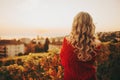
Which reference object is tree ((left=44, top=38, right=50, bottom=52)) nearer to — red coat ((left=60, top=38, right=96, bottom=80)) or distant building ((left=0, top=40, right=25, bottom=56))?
distant building ((left=0, top=40, right=25, bottom=56))

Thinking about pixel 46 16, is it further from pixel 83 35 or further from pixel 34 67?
pixel 83 35

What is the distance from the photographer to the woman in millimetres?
2943

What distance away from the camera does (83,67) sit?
2.98 metres

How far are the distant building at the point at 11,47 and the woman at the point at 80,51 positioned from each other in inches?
39.2

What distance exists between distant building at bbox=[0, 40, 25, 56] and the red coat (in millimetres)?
996

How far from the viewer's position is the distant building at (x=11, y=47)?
3662 millimetres

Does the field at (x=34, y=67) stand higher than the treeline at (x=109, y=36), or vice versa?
the treeline at (x=109, y=36)

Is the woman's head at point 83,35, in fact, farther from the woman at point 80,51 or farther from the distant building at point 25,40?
the distant building at point 25,40

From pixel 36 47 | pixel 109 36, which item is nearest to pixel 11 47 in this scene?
pixel 36 47

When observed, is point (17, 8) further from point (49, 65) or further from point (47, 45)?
point (49, 65)

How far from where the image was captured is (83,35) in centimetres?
301

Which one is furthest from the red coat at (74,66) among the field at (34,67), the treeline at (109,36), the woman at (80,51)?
the treeline at (109,36)

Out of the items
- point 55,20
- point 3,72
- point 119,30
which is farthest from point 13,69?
point 119,30

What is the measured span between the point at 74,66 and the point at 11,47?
3.99ft
